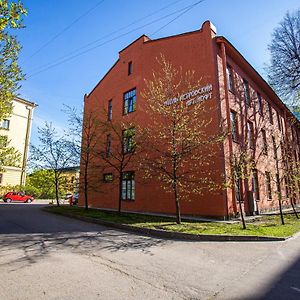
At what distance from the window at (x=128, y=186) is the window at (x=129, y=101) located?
534 centimetres

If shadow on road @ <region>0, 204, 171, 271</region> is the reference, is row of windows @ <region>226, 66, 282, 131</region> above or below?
above

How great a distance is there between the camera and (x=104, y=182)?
21.5m

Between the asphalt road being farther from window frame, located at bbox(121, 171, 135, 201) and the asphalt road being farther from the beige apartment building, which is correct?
the beige apartment building

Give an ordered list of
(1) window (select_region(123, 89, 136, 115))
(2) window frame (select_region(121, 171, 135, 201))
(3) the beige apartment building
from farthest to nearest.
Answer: (3) the beige apartment building
(1) window (select_region(123, 89, 136, 115))
(2) window frame (select_region(121, 171, 135, 201))

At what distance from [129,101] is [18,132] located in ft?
91.9

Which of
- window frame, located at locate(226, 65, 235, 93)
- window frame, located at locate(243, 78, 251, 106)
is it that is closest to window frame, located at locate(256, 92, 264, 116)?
window frame, located at locate(243, 78, 251, 106)

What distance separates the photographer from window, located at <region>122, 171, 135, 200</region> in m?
19.0

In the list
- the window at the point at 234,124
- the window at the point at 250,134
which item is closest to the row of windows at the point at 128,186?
the window at the point at 234,124

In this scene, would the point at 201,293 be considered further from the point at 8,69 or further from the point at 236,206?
the point at 236,206

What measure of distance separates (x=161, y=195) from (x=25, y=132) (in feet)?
112

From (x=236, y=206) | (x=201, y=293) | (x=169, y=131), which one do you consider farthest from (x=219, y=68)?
(x=201, y=293)

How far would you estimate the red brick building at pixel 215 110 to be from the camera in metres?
14.4

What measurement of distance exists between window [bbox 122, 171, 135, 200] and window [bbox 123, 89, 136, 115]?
5.34 metres

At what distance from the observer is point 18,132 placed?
40906 millimetres
